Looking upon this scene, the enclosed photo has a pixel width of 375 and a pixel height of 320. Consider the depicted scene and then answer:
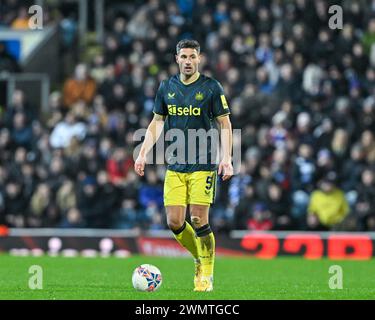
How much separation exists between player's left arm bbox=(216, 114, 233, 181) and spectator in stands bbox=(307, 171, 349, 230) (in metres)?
9.50

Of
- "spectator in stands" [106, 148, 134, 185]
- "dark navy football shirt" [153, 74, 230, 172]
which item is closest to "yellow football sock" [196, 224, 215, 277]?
"dark navy football shirt" [153, 74, 230, 172]

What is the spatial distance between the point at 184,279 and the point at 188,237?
2.32 meters

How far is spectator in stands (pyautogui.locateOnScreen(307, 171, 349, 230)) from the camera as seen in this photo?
22.0m

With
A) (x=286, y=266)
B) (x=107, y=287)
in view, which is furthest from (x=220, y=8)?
(x=107, y=287)

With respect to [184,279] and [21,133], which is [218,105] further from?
[21,133]

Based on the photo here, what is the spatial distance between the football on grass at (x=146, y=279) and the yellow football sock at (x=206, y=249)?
535mm

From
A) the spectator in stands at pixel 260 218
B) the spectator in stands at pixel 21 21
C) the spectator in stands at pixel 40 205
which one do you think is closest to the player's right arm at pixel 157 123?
the spectator in stands at pixel 260 218

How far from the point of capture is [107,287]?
13203 mm

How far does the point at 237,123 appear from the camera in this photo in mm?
23672

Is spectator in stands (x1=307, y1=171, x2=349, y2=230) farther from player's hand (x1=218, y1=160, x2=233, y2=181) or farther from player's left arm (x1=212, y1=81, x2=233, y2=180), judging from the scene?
player's hand (x1=218, y1=160, x2=233, y2=181)

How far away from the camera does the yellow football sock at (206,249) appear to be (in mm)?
12703

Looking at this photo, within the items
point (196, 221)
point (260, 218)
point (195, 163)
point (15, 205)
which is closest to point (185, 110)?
point (195, 163)

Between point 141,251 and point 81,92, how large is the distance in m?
5.09
